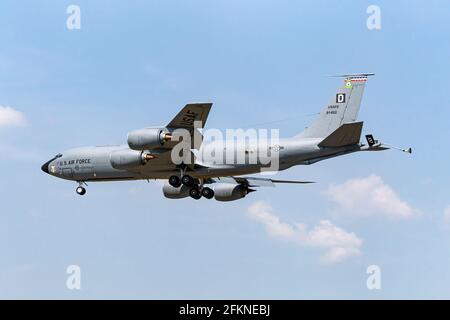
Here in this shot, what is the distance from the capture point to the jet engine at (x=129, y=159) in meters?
54.1

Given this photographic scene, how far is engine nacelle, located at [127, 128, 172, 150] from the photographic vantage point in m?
50.9

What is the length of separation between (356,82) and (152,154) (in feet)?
40.2

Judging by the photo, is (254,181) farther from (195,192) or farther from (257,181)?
(195,192)

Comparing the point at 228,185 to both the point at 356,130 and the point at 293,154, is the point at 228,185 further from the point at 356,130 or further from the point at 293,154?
the point at 356,130

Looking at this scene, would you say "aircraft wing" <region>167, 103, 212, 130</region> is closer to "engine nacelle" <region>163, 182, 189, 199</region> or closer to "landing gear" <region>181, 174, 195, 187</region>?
"landing gear" <region>181, 174, 195, 187</region>

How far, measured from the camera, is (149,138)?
5091cm

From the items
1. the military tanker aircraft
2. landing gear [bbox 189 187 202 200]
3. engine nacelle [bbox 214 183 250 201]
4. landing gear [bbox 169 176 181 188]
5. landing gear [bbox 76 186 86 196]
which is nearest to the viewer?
the military tanker aircraft

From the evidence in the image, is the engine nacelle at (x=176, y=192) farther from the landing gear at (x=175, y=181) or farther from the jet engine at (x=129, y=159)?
the jet engine at (x=129, y=159)

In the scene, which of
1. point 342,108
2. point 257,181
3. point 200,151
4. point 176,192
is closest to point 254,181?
point 257,181

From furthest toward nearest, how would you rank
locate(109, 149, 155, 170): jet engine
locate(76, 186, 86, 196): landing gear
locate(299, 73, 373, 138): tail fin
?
locate(76, 186, 86, 196): landing gear, locate(299, 73, 373, 138): tail fin, locate(109, 149, 155, 170): jet engine

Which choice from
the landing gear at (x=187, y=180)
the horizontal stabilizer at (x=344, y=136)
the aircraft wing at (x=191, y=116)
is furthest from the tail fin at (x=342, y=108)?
the aircraft wing at (x=191, y=116)

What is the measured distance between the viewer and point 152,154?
5388 cm

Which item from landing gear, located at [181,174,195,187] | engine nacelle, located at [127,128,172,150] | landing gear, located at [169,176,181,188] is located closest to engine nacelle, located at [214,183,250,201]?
landing gear, located at [181,174,195,187]
